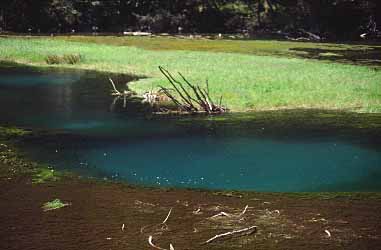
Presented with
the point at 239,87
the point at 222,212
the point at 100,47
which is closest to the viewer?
the point at 222,212

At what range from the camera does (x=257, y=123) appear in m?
22.7

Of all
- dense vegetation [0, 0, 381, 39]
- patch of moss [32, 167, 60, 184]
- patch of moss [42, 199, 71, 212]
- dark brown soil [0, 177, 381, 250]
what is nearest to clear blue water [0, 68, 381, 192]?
patch of moss [32, 167, 60, 184]

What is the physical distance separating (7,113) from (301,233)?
17371mm

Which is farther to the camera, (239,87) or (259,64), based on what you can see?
(259,64)

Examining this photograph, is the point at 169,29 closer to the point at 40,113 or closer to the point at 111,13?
the point at 111,13

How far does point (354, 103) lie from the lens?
2638 centimetres

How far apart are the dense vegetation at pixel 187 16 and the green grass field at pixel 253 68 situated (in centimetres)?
2116

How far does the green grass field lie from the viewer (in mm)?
27047

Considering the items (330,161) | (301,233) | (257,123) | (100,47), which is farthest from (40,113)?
(100,47)

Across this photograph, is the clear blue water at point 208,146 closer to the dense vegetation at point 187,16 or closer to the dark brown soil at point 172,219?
the dark brown soil at point 172,219

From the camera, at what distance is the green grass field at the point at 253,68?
27.0m

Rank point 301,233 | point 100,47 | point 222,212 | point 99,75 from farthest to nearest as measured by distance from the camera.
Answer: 1. point 100,47
2. point 99,75
3. point 222,212
4. point 301,233

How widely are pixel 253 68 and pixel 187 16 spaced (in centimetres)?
5018

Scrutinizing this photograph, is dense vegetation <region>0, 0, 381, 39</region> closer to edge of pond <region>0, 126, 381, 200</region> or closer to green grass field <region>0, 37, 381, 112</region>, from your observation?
green grass field <region>0, 37, 381, 112</region>
